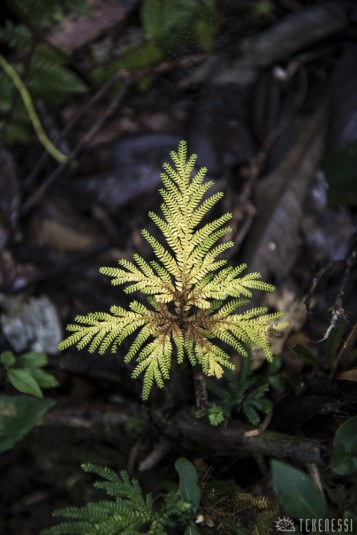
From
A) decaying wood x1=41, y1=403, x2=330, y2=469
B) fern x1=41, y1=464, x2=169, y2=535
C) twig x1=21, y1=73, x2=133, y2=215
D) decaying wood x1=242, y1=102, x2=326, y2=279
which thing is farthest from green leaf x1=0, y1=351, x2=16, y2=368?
decaying wood x1=242, y1=102, x2=326, y2=279

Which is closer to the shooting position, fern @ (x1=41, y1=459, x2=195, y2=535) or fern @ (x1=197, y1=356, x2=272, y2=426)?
fern @ (x1=41, y1=459, x2=195, y2=535)

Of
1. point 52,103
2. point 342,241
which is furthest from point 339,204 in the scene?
point 52,103

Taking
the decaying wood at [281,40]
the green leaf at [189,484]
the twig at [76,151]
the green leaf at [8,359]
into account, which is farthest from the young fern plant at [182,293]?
the decaying wood at [281,40]

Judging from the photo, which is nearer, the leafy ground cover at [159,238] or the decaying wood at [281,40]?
the leafy ground cover at [159,238]

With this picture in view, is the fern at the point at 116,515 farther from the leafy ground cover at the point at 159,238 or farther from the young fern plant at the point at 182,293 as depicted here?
the young fern plant at the point at 182,293

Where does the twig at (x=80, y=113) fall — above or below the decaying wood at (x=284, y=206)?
above

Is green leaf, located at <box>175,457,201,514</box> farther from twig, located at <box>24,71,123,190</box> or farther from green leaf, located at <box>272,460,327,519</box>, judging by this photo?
twig, located at <box>24,71,123,190</box>
